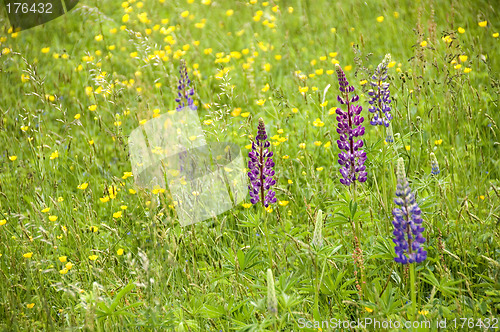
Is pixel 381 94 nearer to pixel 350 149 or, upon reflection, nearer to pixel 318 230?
pixel 350 149

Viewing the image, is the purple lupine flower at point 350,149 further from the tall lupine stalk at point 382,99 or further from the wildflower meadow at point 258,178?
the tall lupine stalk at point 382,99

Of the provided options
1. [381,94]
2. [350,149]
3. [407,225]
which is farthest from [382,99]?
[407,225]

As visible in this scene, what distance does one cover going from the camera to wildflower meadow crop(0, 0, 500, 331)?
6.89 ft

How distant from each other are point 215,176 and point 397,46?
8.93 feet

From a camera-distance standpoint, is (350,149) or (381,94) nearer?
(350,149)

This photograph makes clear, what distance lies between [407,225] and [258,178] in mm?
716

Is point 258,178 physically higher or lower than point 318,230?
higher

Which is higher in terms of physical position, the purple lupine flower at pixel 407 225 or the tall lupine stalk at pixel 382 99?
the tall lupine stalk at pixel 382 99

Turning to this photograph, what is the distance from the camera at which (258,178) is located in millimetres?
2191

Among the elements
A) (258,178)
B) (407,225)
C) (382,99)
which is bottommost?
(407,225)

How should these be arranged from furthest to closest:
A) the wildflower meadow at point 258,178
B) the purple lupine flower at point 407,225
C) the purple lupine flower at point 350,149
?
1. the purple lupine flower at point 350,149
2. the wildflower meadow at point 258,178
3. the purple lupine flower at point 407,225

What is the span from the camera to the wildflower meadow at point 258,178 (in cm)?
210

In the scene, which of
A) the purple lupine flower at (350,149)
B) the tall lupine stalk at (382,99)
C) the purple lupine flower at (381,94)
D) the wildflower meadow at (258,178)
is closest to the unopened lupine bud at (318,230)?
the wildflower meadow at (258,178)

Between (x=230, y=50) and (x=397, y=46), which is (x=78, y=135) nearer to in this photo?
(x=230, y=50)
